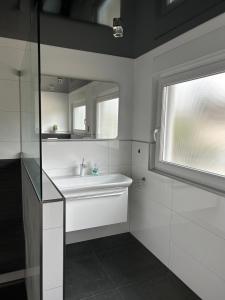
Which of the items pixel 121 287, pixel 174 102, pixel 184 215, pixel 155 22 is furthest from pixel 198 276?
A: pixel 155 22

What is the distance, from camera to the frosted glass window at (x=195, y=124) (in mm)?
1659

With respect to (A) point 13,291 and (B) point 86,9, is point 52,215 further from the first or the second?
(B) point 86,9

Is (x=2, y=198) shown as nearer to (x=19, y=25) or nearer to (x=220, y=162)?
(x=19, y=25)

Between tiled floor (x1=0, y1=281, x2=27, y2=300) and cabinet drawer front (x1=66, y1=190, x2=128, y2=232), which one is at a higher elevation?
cabinet drawer front (x1=66, y1=190, x2=128, y2=232)

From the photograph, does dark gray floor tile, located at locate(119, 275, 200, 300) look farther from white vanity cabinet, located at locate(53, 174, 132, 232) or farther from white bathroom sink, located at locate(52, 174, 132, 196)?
white bathroom sink, located at locate(52, 174, 132, 196)

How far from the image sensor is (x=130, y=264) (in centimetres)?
217

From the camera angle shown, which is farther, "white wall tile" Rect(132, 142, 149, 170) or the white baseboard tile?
"white wall tile" Rect(132, 142, 149, 170)

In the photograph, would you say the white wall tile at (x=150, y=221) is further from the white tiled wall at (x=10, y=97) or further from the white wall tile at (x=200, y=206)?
the white tiled wall at (x=10, y=97)

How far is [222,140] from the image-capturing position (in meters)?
1.63

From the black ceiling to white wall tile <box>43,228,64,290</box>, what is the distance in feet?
5.33

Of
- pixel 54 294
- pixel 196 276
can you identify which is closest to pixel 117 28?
pixel 54 294

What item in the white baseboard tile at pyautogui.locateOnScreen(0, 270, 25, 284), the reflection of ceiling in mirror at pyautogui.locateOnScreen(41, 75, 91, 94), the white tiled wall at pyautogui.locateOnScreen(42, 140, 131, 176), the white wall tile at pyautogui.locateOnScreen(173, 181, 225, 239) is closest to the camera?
the white wall tile at pyautogui.locateOnScreen(173, 181, 225, 239)

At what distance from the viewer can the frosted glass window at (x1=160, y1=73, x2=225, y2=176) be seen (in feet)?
5.44

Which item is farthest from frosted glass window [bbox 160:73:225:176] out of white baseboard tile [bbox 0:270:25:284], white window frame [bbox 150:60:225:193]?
white baseboard tile [bbox 0:270:25:284]
